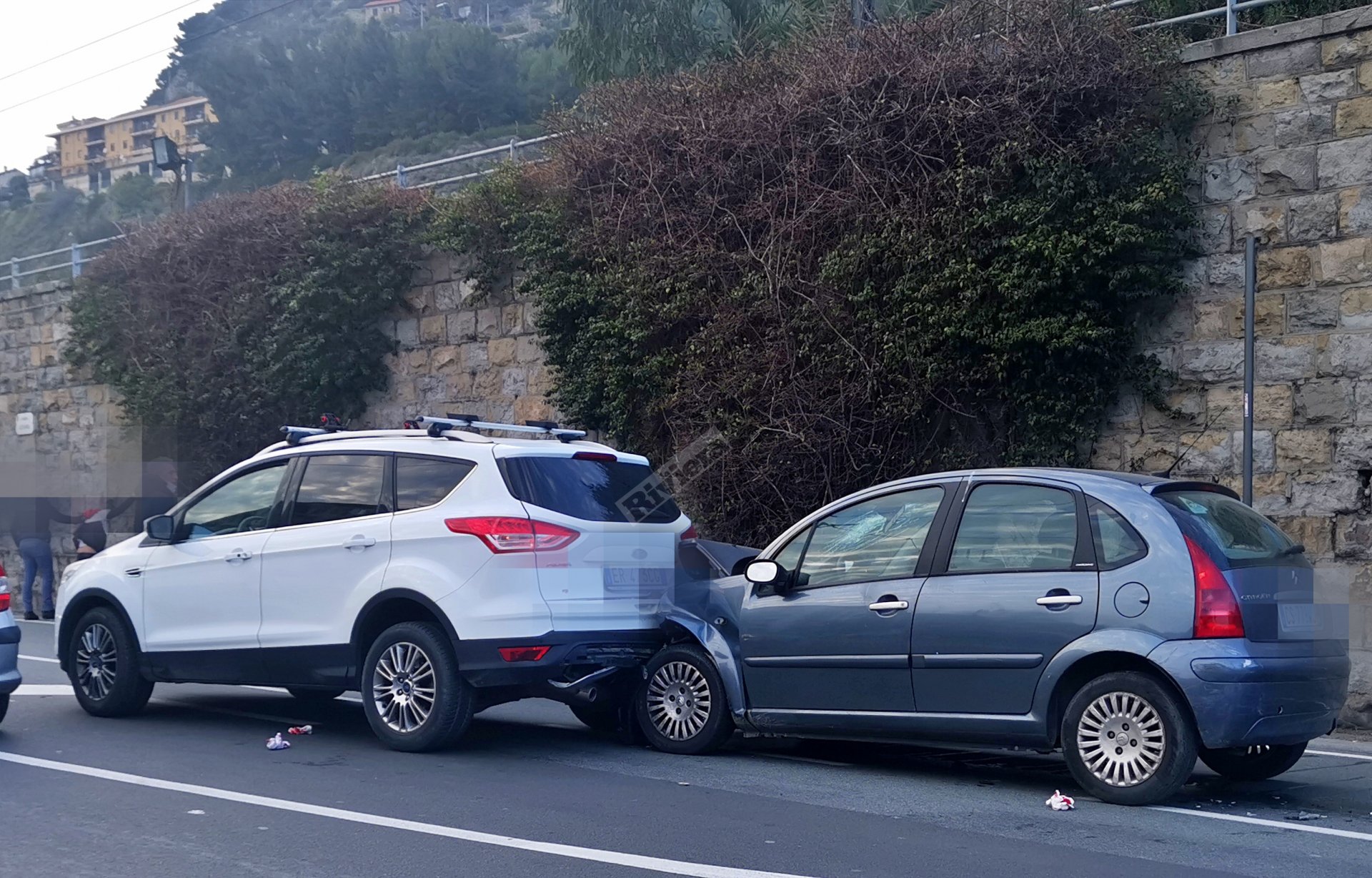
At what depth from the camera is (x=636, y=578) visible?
27.1ft

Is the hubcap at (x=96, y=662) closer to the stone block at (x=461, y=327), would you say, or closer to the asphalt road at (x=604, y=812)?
the asphalt road at (x=604, y=812)

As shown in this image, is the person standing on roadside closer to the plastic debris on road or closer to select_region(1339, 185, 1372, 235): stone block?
the plastic debris on road

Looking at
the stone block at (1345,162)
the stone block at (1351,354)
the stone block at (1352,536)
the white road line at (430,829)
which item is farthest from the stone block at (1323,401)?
the white road line at (430,829)

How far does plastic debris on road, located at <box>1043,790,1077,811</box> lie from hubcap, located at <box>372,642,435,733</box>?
3442mm

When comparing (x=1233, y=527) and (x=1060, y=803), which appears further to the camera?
(x=1233, y=527)

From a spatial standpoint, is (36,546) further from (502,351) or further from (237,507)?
(237,507)

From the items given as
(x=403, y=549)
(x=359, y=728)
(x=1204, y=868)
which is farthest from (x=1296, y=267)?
(x=359, y=728)

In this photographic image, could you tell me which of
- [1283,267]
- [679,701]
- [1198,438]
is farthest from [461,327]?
[1283,267]

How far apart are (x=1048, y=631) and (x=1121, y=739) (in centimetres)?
61

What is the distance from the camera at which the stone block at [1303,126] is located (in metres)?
10.2

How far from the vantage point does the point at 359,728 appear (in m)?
9.06

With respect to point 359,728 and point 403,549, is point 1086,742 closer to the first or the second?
point 403,549

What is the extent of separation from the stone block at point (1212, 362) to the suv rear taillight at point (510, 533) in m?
5.55

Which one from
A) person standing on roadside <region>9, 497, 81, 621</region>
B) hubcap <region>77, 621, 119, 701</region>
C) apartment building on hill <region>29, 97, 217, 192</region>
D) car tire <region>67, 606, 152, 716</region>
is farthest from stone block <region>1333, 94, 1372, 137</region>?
apartment building on hill <region>29, 97, 217, 192</region>
